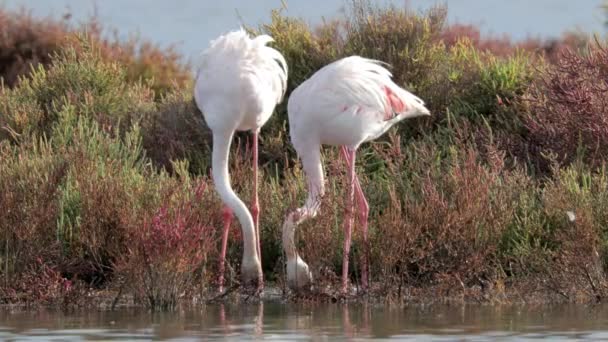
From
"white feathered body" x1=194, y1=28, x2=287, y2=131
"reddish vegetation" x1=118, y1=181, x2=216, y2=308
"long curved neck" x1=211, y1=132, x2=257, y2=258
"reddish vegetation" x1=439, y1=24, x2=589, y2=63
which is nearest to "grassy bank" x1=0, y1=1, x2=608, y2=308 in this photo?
"reddish vegetation" x1=118, y1=181, x2=216, y2=308

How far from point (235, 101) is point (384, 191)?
2.11m

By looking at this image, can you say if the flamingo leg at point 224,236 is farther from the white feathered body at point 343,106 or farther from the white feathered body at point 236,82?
the white feathered body at point 343,106

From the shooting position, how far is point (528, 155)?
1277 cm

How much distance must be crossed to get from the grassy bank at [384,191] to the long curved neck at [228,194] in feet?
0.85

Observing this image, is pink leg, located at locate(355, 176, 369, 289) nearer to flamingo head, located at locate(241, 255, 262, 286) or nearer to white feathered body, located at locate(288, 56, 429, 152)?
white feathered body, located at locate(288, 56, 429, 152)

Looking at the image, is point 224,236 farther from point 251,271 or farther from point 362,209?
point 362,209

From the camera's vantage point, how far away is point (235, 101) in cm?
1071

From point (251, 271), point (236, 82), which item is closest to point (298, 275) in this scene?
point (251, 271)

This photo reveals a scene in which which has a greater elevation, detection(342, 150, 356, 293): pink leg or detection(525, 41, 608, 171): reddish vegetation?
detection(525, 41, 608, 171): reddish vegetation

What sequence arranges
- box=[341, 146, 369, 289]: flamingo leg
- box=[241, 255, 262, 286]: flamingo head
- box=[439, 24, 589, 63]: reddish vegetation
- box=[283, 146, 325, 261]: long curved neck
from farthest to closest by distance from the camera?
box=[439, 24, 589, 63]: reddish vegetation → box=[341, 146, 369, 289]: flamingo leg → box=[241, 255, 262, 286]: flamingo head → box=[283, 146, 325, 261]: long curved neck

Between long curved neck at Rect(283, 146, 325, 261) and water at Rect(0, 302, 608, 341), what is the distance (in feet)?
1.50

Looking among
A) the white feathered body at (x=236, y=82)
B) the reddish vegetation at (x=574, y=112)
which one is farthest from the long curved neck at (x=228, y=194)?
the reddish vegetation at (x=574, y=112)

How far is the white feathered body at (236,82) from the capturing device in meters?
10.7

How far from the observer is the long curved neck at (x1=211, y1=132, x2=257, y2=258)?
34.0ft
